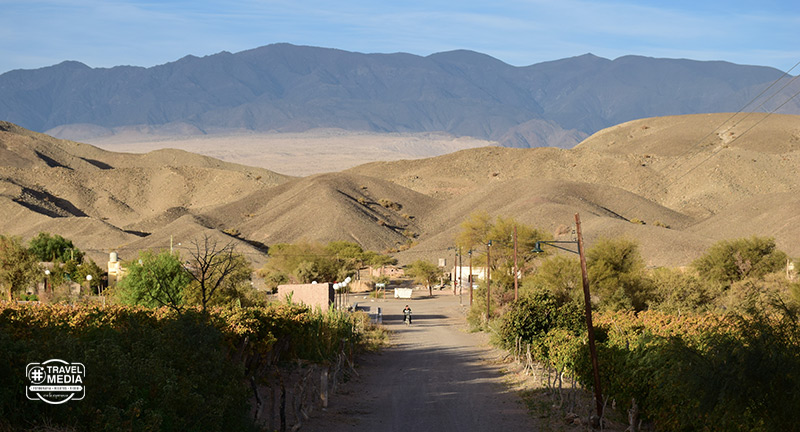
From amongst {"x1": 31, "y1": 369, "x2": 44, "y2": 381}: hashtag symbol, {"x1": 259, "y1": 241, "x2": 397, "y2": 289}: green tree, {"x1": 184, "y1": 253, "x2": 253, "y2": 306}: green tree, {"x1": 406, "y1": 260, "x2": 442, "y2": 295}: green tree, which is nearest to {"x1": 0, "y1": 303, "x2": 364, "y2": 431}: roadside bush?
{"x1": 31, "y1": 369, "x2": 44, "y2": 381}: hashtag symbol

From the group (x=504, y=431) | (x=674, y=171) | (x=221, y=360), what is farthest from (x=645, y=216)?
(x=221, y=360)

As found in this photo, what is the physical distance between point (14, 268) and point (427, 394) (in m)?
31.1

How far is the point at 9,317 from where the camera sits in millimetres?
13875

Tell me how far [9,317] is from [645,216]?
100886 mm

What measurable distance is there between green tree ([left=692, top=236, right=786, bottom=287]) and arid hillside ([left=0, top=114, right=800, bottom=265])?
16443mm

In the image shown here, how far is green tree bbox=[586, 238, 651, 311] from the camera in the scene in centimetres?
4295

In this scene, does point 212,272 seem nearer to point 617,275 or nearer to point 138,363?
point 138,363

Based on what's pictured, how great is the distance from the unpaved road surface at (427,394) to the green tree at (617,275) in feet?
28.8

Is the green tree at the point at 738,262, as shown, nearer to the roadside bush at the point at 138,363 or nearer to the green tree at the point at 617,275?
the green tree at the point at 617,275

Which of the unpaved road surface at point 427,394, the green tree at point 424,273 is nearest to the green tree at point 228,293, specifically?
the unpaved road surface at point 427,394

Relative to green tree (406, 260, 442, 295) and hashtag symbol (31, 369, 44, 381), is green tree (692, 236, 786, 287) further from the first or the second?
hashtag symbol (31, 369, 44, 381)

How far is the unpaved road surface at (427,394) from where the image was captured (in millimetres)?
19250

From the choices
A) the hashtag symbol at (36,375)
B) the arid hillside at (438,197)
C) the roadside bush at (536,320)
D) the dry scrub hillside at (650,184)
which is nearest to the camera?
the hashtag symbol at (36,375)

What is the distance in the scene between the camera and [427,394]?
23.1 metres
